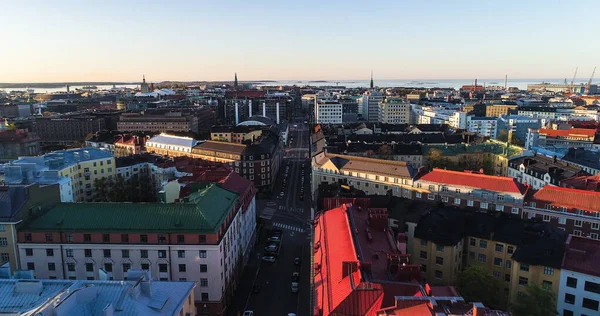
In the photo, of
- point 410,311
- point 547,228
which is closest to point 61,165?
point 410,311

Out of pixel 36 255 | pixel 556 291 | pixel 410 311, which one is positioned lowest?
pixel 556 291

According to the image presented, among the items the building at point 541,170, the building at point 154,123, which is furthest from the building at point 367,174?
the building at point 154,123

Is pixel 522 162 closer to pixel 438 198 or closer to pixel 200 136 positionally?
pixel 438 198

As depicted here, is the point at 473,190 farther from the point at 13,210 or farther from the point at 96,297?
the point at 13,210

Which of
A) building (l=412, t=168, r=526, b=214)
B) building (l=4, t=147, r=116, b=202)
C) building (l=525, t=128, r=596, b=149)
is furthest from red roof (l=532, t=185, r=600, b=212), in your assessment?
building (l=525, t=128, r=596, b=149)

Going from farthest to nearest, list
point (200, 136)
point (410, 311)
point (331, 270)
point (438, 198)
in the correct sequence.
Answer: point (200, 136) < point (438, 198) < point (331, 270) < point (410, 311)

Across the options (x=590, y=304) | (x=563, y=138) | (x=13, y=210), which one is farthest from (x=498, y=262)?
(x=563, y=138)
